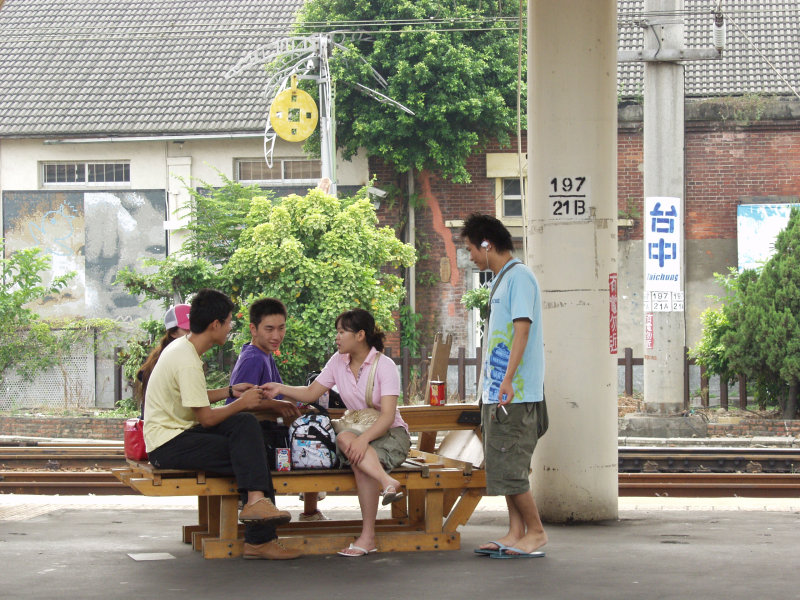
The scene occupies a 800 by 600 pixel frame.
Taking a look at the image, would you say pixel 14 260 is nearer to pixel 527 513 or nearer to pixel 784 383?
pixel 784 383

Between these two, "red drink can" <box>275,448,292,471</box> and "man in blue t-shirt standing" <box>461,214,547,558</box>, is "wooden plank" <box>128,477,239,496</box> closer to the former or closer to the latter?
"red drink can" <box>275,448,292,471</box>

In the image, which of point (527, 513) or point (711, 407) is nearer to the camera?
point (527, 513)

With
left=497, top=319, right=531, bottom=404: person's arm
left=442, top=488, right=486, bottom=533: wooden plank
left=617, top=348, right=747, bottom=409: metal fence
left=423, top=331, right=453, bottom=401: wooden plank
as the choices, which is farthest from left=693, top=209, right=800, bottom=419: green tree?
left=497, top=319, right=531, bottom=404: person's arm

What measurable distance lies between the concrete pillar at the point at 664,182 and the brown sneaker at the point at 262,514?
11.3m

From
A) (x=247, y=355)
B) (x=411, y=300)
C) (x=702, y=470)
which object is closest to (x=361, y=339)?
(x=247, y=355)

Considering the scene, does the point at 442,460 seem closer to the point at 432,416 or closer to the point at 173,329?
the point at 432,416

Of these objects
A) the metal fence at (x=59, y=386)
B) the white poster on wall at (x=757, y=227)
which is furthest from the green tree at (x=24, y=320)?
the white poster on wall at (x=757, y=227)

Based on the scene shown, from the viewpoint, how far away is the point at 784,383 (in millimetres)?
17531

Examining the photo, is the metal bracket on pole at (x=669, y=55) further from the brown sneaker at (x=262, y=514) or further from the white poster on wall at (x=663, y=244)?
the brown sneaker at (x=262, y=514)

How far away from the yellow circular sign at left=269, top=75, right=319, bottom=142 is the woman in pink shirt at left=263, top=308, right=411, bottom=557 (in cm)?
1500

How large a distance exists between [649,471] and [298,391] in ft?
20.0

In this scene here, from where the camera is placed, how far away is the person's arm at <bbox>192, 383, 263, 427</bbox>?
6414mm

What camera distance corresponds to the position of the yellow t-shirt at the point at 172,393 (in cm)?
641

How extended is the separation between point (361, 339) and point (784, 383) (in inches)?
495
